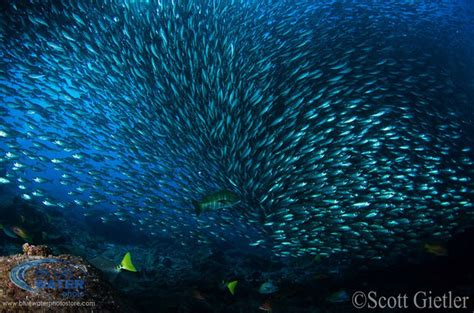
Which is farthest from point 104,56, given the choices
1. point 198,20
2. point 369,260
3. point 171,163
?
point 369,260

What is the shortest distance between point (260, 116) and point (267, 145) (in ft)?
3.15

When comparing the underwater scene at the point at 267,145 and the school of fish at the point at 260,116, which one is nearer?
the underwater scene at the point at 267,145

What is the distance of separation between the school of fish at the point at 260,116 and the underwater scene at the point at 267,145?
0.19 feet

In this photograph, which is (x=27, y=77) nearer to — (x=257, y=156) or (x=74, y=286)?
(x=257, y=156)

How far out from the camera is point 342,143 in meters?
8.33

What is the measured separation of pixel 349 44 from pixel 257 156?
7.47 meters

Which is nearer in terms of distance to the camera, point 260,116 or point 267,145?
point 267,145

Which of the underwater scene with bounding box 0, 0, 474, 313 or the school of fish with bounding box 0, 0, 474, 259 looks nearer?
the underwater scene with bounding box 0, 0, 474, 313

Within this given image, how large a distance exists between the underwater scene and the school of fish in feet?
0.19

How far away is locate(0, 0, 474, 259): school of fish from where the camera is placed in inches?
326

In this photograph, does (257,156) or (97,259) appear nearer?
(97,259)

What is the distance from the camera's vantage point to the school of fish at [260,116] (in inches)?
326

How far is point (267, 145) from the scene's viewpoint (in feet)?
28.2

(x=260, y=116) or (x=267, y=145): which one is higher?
(x=260, y=116)
